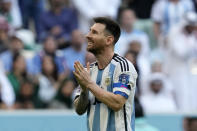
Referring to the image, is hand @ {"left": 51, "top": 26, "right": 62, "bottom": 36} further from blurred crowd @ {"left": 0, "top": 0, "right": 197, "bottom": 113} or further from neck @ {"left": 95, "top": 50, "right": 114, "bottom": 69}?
neck @ {"left": 95, "top": 50, "right": 114, "bottom": 69}

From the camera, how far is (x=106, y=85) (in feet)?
21.6

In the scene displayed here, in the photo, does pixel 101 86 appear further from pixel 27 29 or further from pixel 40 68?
pixel 27 29

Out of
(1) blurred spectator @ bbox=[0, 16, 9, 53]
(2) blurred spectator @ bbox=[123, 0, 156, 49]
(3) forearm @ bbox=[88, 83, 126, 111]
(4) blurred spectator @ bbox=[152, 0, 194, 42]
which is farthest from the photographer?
(2) blurred spectator @ bbox=[123, 0, 156, 49]

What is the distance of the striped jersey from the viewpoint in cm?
646

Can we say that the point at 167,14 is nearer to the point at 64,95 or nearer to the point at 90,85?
the point at 64,95

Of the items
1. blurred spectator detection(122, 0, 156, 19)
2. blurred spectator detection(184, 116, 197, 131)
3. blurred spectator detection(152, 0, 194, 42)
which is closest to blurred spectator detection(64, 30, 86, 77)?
blurred spectator detection(152, 0, 194, 42)

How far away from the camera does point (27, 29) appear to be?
1406 centimetres

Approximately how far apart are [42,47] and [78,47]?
758 millimetres

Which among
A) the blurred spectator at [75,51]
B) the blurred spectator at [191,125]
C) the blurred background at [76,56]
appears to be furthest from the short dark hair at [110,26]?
the blurred spectator at [75,51]

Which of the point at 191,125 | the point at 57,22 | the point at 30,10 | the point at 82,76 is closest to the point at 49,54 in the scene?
the point at 57,22

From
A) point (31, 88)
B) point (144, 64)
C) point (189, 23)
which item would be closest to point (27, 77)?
point (31, 88)

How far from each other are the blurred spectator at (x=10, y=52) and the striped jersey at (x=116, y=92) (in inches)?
220

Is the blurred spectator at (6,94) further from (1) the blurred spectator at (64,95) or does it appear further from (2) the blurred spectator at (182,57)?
(2) the blurred spectator at (182,57)

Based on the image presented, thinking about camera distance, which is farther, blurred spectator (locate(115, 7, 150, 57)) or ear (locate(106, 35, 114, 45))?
blurred spectator (locate(115, 7, 150, 57))
